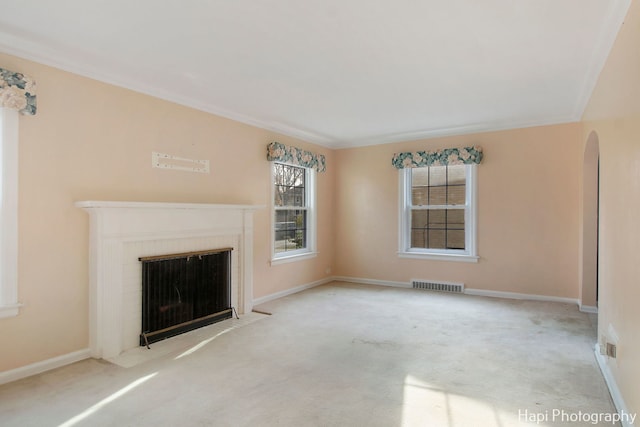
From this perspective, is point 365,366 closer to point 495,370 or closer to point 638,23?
point 495,370

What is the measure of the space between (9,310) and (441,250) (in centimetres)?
517

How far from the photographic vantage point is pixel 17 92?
2627mm

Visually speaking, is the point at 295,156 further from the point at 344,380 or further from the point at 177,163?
the point at 344,380

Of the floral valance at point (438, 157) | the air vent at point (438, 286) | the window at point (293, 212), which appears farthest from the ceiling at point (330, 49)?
the air vent at point (438, 286)

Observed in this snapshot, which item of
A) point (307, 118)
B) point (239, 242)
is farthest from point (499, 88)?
point (239, 242)

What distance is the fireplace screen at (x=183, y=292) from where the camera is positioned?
3.40 m

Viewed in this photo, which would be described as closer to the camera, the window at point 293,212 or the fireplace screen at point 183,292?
the fireplace screen at point 183,292

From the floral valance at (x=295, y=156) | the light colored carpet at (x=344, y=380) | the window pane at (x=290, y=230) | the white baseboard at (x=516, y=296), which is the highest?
the floral valance at (x=295, y=156)

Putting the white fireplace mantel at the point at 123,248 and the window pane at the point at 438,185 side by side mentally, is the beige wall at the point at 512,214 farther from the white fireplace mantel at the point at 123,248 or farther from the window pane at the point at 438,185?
the white fireplace mantel at the point at 123,248

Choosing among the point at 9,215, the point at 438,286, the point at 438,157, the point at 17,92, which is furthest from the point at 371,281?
the point at 17,92

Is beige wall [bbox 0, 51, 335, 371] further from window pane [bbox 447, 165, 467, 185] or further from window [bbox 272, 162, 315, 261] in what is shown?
window pane [bbox 447, 165, 467, 185]

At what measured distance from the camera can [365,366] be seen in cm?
290

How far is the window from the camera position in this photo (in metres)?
5.38

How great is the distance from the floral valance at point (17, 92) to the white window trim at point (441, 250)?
4.72 m
